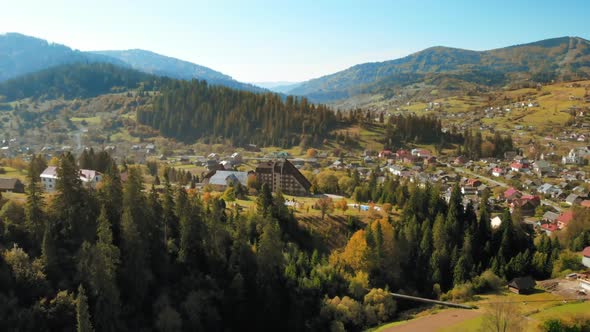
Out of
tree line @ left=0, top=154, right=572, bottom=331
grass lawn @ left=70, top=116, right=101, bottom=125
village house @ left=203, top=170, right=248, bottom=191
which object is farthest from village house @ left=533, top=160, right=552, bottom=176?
grass lawn @ left=70, top=116, right=101, bottom=125

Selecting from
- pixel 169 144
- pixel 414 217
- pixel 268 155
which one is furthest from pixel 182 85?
pixel 414 217

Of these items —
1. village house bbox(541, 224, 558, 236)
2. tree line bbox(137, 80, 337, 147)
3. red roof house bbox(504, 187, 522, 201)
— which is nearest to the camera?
village house bbox(541, 224, 558, 236)

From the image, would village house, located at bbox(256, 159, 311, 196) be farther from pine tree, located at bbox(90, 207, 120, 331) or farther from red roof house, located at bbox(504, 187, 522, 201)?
pine tree, located at bbox(90, 207, 120, 331)

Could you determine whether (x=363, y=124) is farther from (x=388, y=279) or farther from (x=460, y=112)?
(x=388, y=279)

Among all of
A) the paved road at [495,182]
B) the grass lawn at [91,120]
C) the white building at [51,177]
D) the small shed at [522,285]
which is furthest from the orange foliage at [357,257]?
the grass lawn at [91,120]

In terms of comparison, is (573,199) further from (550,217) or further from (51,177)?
(51,177)

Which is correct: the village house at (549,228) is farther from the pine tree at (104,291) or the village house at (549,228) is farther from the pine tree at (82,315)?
the pine tree at (82,315)

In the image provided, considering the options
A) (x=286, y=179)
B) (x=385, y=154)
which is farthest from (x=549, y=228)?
(x=385, y=154)

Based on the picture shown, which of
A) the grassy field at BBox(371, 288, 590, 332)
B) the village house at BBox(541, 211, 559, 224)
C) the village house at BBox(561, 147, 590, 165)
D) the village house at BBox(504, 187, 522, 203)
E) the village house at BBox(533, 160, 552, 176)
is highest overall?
the village house at BBox(561, 147, 590, 165)

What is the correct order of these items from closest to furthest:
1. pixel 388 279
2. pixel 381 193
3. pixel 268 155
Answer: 1. pixel 388 279
2. pixel 381 193
3. pixel 268 155
